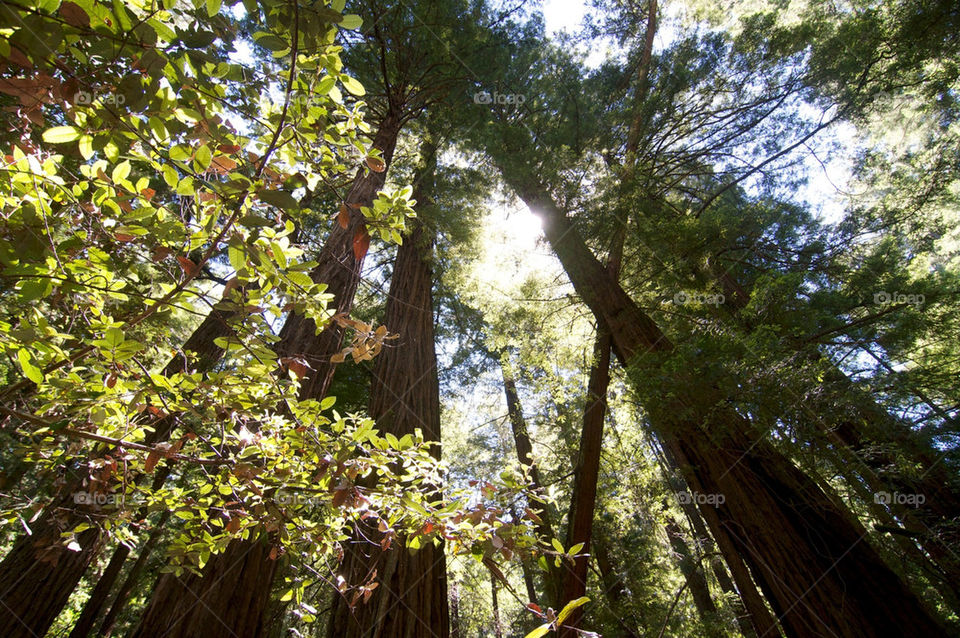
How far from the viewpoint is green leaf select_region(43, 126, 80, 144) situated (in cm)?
83

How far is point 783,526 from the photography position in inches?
103

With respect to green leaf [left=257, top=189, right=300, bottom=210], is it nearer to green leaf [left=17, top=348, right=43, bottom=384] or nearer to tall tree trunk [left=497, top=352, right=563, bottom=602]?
green leaf [left=17, top=348, right=43, bottom=384]

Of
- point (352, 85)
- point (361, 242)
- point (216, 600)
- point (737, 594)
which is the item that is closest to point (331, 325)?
point (216, 600)

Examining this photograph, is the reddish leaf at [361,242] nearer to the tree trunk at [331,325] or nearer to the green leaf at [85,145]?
the green leaf at [85,145]

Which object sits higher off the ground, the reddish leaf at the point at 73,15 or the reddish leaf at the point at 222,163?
the reddish leaf at the point at 222,163

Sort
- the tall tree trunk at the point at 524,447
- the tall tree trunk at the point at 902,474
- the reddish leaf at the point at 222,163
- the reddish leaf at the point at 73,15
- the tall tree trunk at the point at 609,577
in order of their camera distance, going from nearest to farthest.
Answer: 1. the reddish leaf at the point at 73,15
2. the reddish leaf at the point at 222,163
3. the tall tree trunk at the point at 902,474
4. the tall tree trunk at the point at 524,447
5. the tall tree trunk at the point at 609,577

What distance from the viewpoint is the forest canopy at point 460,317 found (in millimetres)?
974

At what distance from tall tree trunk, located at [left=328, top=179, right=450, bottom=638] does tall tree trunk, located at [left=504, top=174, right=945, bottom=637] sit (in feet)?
5.62

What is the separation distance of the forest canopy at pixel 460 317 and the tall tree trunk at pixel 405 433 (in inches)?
1.0

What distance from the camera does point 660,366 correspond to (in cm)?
299

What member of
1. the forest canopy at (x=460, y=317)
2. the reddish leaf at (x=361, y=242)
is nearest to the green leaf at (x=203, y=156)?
the forest canopy at (x=460, y=317)

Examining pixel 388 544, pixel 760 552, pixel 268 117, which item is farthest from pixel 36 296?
pixel 760 552

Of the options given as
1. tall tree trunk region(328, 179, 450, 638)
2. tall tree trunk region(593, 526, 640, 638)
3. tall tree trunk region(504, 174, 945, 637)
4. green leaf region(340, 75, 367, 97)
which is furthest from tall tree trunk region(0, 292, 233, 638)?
tall tree trunk region(593, 526, 640, 638)

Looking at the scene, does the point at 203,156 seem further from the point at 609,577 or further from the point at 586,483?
the point at 609,577
